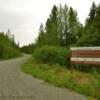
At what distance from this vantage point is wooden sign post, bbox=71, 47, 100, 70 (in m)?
12.5

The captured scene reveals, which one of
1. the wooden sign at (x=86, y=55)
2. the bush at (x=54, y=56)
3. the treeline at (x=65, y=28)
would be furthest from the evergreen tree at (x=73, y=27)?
the wooden sign at (x=86, y=55)

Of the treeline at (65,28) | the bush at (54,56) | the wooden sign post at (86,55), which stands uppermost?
the treeline at (65,28)

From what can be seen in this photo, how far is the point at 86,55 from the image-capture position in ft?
42.8

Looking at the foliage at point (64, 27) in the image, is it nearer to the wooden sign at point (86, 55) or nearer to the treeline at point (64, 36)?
the treeline at point (64, 36)

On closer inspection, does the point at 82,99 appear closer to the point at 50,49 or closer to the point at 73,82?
the point at 73,82

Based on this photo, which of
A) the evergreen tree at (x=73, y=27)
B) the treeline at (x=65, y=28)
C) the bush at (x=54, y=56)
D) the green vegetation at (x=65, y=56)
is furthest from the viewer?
the evergreen tree at (x=73, y=27)

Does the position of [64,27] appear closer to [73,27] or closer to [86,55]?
[73,27]

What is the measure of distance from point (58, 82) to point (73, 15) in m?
58.6

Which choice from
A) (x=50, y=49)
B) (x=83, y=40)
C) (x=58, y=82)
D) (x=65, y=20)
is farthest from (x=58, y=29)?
(x=58, y=82)

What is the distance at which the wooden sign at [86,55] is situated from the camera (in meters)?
12.5

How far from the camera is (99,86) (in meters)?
10.9

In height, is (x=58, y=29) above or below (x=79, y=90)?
above

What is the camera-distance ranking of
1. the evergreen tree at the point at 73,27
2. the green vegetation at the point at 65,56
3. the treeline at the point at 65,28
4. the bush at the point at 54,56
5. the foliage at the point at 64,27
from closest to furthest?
the green vegetation at the point at 65,56, the bush at the point at 54,56, the treeline at the point at 65,28, the foliage at the point at 64,27, the evergreen tree at the point at 73,27

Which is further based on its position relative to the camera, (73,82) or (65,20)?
(65,20)
